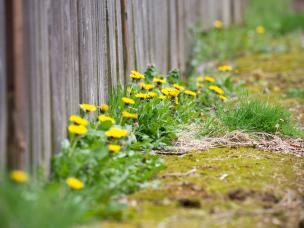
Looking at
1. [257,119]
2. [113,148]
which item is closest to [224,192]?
[113,148]

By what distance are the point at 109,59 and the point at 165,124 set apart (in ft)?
1.91

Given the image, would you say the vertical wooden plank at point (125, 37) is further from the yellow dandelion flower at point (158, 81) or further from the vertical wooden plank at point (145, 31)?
the vertical wooden plank at point (145, 31)

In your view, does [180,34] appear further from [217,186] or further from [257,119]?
[217,186]

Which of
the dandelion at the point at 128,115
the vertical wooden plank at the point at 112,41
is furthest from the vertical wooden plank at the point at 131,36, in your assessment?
the dandelion at the point at 128,115

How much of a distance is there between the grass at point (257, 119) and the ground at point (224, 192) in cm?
33

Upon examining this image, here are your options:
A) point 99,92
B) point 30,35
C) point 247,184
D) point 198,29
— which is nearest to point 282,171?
point 247,184

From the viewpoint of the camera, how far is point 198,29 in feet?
26.8

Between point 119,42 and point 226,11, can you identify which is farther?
point 226,11

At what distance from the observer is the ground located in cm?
320

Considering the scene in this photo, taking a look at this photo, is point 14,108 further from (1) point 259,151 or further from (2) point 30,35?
(1) point 259,151

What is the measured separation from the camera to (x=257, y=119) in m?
4.98

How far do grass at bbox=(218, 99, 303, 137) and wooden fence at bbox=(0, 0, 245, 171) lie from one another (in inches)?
32.8

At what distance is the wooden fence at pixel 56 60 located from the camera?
306cm

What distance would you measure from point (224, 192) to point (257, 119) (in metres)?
1.49
